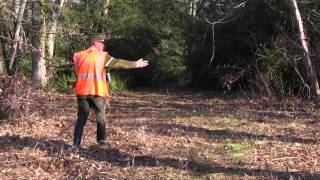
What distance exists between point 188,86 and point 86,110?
14.5 m

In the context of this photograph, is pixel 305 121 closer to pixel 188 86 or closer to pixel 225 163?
pixel 225 163

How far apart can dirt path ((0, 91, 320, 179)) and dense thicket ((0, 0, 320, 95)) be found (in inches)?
94.2

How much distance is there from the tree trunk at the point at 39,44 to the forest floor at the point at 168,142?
14.0 ft

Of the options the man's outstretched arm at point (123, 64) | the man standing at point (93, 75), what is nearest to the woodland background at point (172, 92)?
the man standing at point (93, 75)

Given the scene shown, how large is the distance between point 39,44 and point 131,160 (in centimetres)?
1194

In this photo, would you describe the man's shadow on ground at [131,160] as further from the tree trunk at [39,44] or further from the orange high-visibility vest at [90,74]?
the tree trunk at [39,44]

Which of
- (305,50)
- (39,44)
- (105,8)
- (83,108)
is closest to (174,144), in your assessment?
(83,108)

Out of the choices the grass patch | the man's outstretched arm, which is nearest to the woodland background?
the grass patch

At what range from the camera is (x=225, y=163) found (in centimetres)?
831

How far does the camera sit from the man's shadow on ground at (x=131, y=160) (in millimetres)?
7617

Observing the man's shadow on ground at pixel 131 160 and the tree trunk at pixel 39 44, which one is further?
the tree trunk at pixel 39 44

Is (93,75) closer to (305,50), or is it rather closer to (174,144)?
(174,144)

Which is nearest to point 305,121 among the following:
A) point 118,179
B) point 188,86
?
point 118,179

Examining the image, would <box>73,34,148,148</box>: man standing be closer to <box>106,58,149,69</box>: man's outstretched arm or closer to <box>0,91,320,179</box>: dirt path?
<box>106,58,149,69</box>: man's outstretched arm
